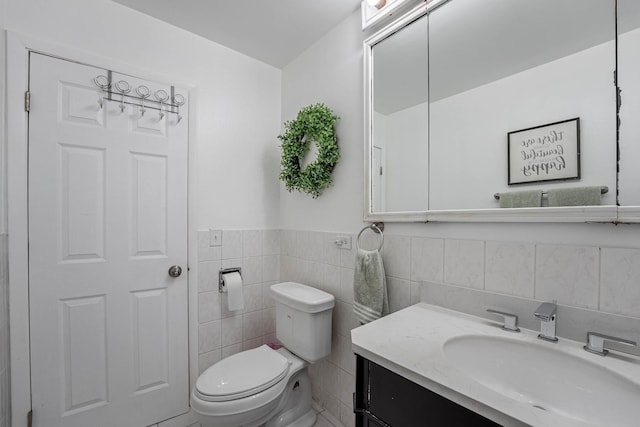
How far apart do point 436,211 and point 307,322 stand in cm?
87

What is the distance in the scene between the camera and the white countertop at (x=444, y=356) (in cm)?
54

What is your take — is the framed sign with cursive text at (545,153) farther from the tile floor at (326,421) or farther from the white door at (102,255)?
the white door at (102,255)

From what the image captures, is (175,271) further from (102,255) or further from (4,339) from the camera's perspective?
(4,339)

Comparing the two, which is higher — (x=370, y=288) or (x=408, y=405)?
(x=370, y=288)

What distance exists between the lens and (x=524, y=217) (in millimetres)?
908

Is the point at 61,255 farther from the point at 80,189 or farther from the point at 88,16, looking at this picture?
the point at 88,16

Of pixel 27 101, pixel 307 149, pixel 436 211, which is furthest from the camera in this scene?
pixel 307 149

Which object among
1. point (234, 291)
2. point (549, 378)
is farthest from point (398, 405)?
point (234, 291)

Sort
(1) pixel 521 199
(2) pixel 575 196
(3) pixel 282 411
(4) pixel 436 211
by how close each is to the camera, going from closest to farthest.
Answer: (2) pixel 575 196 < (1) pixel 521 199 < (4) pixel 436 211 < (3) pixel 282 411

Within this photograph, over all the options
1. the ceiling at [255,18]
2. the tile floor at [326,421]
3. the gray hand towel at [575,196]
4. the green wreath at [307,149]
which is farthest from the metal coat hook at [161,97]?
the tile floor at [326,421]

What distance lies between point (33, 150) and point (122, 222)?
482 mm

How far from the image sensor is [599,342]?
74cm

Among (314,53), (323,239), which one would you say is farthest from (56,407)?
(314,53)

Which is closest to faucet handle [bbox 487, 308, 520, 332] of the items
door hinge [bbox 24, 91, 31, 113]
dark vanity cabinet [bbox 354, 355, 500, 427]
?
dark vanity cabinet [bbox 354, 355, 500, 427]
